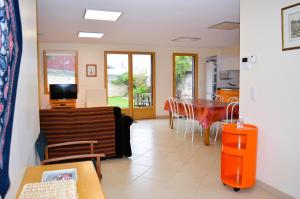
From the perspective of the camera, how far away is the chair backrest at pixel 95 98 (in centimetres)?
709

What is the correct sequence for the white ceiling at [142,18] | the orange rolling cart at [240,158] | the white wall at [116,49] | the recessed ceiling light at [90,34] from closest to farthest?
1. the orange rolling cart at [240,158]
2. the white ceiling at [142,18]
3. the recessed ceiling light at [90,34]
4. the white wall at [116,49]

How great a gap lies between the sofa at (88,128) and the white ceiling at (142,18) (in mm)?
1561

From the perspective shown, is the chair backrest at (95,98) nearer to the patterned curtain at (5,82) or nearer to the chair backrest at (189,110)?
the chair backrest at (189,110)

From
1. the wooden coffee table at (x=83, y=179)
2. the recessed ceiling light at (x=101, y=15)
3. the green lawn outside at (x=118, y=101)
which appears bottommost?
the wooden coffee table at (x=83, y=179)

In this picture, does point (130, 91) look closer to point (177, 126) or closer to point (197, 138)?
point (177, 126)

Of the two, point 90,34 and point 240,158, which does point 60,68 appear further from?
point 240,158

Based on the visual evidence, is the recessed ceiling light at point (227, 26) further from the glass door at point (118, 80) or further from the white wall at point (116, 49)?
the glass door at point (118, 80)

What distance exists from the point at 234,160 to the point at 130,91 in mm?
5380

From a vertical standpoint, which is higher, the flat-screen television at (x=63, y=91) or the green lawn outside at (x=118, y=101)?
the flat-screen television at (x=63, y=91)

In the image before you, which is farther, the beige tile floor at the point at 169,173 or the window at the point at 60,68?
the window at the point at 60,68

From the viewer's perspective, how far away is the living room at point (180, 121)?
7.67ft

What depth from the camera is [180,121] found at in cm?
743

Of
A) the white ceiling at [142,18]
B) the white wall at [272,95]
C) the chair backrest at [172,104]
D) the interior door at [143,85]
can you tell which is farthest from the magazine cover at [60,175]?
the interior door at [143,85]

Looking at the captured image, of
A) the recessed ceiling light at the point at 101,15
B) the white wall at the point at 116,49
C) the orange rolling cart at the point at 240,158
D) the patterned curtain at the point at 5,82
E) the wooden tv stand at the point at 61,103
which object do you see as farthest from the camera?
the white wall at the point at 116,49
